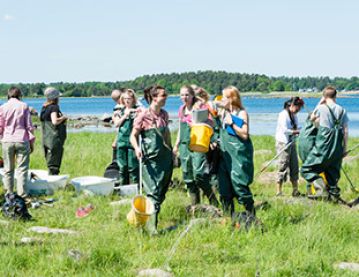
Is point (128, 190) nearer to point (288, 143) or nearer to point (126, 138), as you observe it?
point (126, 138)

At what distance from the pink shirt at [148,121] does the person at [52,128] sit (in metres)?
3.44

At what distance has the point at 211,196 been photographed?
7.92m

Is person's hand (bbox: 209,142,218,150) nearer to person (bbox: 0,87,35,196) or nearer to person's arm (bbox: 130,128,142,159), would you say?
person's arm (bbox: 130,128,142,159)

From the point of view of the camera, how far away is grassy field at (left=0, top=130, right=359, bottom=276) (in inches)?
207

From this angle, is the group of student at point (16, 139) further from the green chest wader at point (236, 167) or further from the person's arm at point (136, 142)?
the green chest wader at point (236, 167)

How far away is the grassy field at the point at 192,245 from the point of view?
17.2 ft

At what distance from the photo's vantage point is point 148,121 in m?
6.75

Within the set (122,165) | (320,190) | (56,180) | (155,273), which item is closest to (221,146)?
(155,273)

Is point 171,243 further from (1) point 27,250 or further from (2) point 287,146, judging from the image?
(2) point 287,146

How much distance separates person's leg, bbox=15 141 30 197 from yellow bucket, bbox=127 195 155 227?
2441 mm

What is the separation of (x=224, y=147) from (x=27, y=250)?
2.48 meters

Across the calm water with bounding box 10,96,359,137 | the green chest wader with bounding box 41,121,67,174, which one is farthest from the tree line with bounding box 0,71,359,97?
the green chest wader with bounding box 41,121,67,174

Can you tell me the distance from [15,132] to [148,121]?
2477mm

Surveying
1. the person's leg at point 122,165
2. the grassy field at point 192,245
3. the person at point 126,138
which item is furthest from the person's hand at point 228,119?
the person's leg at point 122,165
